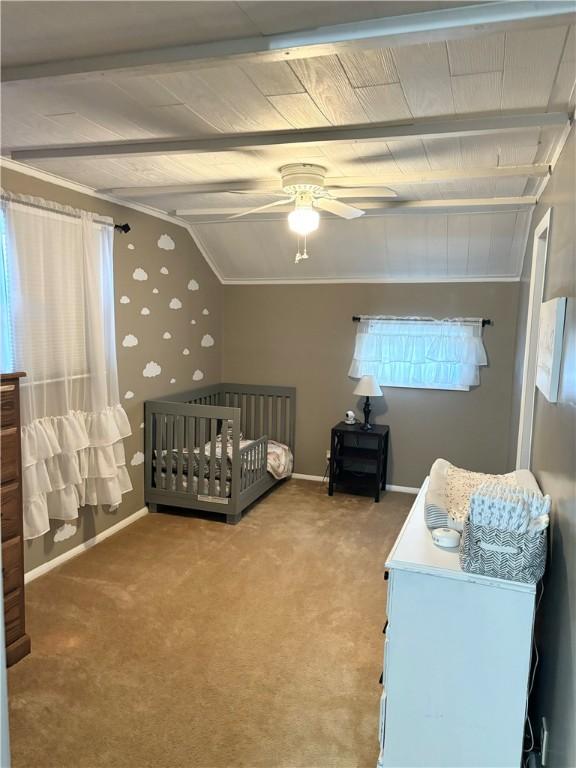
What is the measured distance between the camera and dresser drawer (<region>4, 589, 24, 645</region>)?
2.32 metres

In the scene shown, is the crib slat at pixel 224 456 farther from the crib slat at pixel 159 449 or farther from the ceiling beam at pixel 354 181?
the ceiling beam at pixel 354 181

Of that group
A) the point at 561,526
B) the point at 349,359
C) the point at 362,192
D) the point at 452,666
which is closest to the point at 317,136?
the point at 362,192

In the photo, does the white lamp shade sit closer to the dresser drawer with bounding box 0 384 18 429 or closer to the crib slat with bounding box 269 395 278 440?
the crib slat with bounding box 269 395 278 440

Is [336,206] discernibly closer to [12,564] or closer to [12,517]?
[12,517]

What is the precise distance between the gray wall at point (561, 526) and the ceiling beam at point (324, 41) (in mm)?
671

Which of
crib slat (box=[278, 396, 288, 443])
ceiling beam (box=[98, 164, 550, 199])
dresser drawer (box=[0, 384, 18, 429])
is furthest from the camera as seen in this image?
crib slat (box=[278, 396, 288, 443])

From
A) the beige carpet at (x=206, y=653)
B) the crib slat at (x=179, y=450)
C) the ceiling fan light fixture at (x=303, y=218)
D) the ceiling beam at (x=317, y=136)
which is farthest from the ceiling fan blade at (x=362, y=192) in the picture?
the beige carpet at (x=206, y=653)

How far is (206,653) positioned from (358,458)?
2.36 metres

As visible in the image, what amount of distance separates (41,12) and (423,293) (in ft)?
12.1

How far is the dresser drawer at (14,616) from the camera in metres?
2.32

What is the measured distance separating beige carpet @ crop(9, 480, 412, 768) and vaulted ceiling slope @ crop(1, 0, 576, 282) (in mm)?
2265

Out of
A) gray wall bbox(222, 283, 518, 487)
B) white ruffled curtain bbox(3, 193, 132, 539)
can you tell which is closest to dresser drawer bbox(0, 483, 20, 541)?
white ruffled curtain bbox(3, 193, 132, 539)

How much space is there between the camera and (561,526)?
161 cm

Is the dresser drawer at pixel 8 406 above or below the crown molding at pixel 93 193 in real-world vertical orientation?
below
